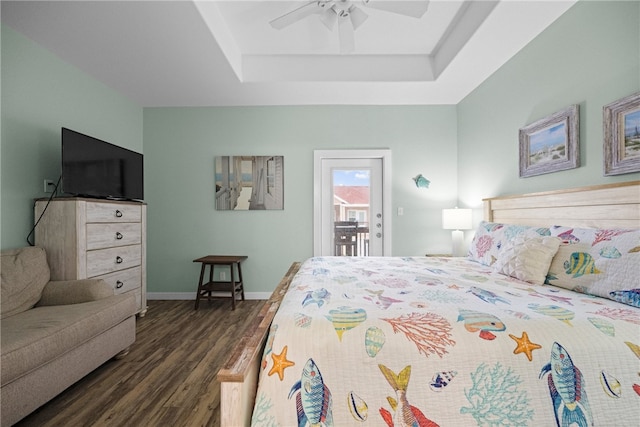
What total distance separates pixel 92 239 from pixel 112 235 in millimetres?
239

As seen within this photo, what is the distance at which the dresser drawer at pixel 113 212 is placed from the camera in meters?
2.55

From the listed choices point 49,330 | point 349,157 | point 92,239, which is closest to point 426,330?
point 49,330

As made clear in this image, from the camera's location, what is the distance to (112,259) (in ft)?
9.11

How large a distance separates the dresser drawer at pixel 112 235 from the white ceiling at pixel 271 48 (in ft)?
5.09

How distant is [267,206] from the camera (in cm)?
387

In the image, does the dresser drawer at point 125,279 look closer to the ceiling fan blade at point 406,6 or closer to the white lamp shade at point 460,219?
the ceiling fan blade at point 406,6

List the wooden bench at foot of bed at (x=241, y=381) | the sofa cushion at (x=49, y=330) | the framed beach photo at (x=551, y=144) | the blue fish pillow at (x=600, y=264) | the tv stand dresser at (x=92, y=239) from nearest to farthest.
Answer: the wooden bench at foot of bed at (x=241, y=381) → the blue fish pillow at (x=600, y=264) → the sofa cushion at (x=49, y=330) → the framed beach photo at (x=551, y=144) → the tv stand dresser at (x=92, y=239)

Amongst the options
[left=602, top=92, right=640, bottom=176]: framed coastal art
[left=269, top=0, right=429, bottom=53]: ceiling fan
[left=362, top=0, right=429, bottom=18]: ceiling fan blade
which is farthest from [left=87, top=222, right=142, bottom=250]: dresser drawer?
[left=602, top=92, right=640, bottom=176]: framed coastal art

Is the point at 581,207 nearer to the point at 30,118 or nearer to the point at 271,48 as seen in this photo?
the point at 271,48

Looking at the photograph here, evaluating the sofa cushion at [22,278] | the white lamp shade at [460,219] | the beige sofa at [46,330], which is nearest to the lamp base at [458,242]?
the white lamp shade at [460,219]

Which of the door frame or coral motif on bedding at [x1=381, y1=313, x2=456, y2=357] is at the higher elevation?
the door frame

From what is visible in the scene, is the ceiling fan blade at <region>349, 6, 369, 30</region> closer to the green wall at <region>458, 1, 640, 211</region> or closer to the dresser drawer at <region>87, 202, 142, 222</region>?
the green wall at <region>458, 1, 640, 211</region>

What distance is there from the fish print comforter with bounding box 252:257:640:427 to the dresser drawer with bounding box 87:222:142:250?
228cm

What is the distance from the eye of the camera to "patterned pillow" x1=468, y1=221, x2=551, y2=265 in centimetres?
198
